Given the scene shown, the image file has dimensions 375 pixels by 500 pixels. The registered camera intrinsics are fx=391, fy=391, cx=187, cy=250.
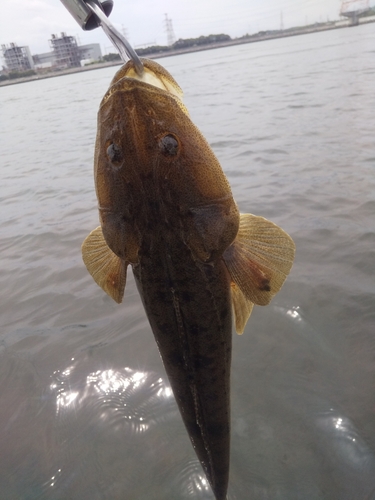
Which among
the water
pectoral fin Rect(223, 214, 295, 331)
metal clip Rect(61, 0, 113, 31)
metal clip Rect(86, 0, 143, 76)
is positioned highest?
metal clip Rect(61, 0, 113, 31)

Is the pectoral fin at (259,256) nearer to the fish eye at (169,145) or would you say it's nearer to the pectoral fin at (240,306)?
the pectoral fin at (240,306)

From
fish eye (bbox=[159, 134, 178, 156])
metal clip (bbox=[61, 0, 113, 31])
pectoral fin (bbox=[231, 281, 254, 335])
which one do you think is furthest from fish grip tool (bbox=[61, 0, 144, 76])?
pectoral fin (bbox=[231, 281, 254, 335])

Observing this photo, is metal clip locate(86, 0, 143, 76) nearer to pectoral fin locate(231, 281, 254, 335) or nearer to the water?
pectoral fin locate(231, 281, 254, 335)

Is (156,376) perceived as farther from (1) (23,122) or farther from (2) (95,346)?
(1) (23,122)

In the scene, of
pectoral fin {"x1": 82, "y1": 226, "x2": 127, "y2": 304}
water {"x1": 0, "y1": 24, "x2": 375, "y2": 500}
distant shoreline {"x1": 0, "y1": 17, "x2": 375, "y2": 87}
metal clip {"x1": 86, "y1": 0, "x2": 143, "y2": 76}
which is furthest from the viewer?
distant shoreline {"x1": 0, "y1": 17, "x2": 375, "y2": 87}

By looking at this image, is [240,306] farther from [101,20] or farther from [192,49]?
[192,49]

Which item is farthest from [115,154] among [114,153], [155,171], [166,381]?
[166,381]

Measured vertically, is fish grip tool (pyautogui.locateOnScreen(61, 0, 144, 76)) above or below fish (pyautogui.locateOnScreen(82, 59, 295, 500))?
above

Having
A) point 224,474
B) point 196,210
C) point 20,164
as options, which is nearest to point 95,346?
point 224,474
